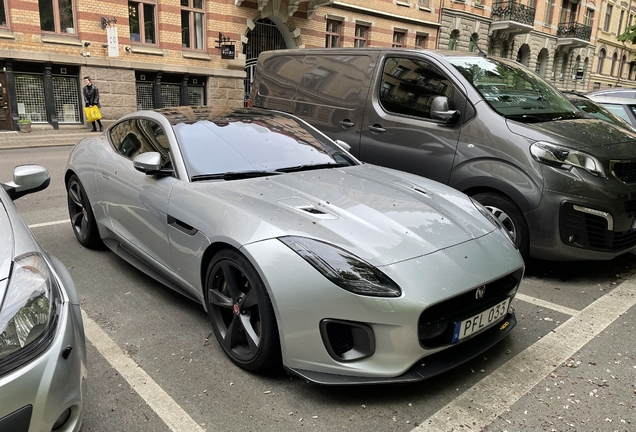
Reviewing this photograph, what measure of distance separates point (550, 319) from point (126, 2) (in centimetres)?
1838

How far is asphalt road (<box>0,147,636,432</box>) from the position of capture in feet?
7.84

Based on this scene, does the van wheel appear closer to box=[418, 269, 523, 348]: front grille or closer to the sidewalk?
box=[418, 269, 523, 348]: front grille

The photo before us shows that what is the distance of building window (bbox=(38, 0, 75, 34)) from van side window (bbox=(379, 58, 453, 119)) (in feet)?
50.6

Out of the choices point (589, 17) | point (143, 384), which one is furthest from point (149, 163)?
point (589, 17)

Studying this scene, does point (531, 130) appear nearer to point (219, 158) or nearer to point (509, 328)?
point (509, 328)

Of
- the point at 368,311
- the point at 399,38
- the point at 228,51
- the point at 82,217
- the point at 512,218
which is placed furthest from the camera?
the point at 399,38

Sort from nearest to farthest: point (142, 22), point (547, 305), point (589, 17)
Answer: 1. point (547, 305)
2. point (142, 22)
3. point (589, 17)

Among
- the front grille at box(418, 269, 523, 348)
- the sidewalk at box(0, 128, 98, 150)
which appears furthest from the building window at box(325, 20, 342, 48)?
the front grille at box(418, 269, 523, 348)

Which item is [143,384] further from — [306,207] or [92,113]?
[92,113]

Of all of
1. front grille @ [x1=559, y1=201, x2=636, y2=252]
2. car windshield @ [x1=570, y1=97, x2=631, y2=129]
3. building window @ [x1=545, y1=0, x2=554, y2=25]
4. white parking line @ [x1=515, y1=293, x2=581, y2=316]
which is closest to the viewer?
white parking line @ [x1=515, y1=293, x2=581, y2=316]

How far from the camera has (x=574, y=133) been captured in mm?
4309

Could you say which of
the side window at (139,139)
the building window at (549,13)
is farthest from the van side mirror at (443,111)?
the building window at (549,13)

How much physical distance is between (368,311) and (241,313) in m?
0.80

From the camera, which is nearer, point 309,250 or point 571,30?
point 309,250
